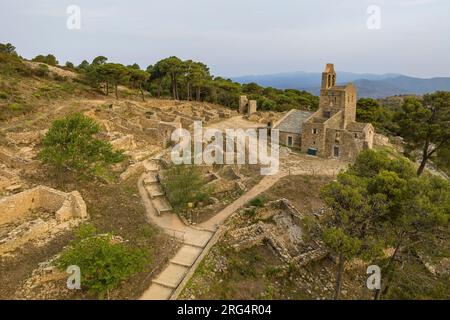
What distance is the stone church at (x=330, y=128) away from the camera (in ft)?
90.9

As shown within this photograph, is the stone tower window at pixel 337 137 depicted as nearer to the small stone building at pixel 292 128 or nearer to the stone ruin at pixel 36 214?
the small stone building at pixel 292 128

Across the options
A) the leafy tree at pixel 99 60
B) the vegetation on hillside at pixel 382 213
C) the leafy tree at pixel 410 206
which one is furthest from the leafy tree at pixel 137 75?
the leafy tree at pixel 410 206

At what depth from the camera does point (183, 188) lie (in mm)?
17375

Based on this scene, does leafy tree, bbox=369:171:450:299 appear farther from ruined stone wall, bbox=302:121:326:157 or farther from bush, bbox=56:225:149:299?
ruined stone wall, bbox=302:121:326:157

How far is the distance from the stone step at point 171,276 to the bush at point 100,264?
1248 mm

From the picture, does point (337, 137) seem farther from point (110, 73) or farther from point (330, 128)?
point (110, 73)

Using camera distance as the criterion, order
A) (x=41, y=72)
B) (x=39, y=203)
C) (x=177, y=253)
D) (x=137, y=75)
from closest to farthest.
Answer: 1. (x=177, y=253)
2. (x=39, y=203)
3. (x=137, y=75)
4. (x=41, y=72)

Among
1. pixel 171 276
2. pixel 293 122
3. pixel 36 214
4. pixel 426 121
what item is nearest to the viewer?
pixel 171 276

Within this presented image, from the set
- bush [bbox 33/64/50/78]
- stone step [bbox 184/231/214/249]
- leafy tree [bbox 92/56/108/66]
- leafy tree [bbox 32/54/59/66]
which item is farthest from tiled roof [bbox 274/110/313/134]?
leafy tree [bbox 32/54/59/66]

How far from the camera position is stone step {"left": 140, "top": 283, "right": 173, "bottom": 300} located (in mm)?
11180

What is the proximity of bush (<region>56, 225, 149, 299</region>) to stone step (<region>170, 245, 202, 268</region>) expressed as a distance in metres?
2.25

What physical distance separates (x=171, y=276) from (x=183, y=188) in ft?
19.3

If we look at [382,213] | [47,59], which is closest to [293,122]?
[382,213]

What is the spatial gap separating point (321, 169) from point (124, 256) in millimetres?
18075
